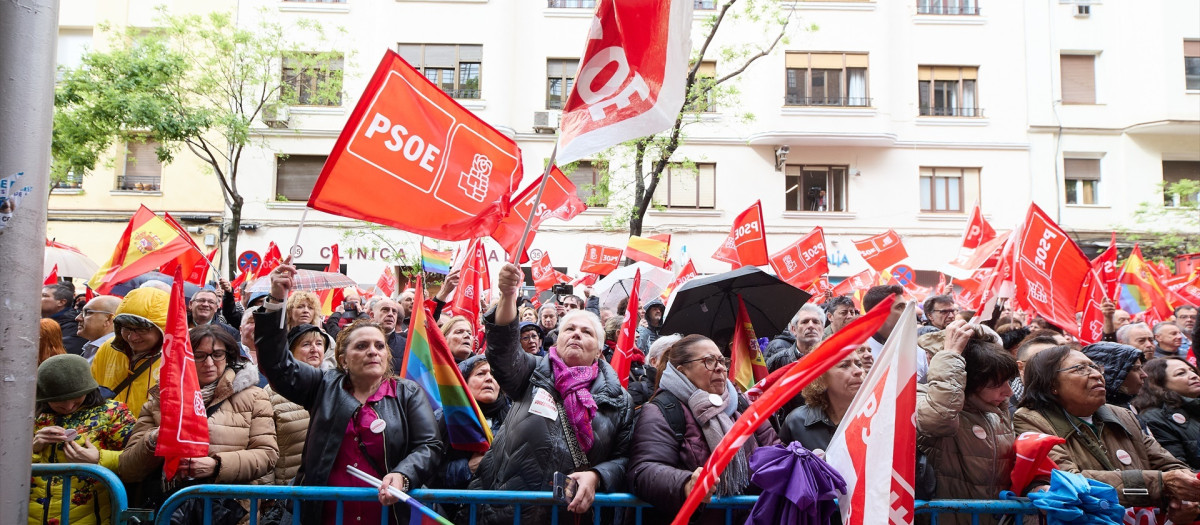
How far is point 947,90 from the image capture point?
21875mm

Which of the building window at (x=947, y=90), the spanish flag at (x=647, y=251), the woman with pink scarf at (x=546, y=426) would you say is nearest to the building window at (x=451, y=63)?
the spanish flag at (x=647, y=251)

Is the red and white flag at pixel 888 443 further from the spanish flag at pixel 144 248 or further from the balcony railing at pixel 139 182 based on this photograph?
the balcony railing at pixel 139 182

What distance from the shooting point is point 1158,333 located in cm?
700

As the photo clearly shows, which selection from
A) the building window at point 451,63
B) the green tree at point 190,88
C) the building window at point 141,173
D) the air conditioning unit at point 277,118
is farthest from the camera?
the building window at point 451,63

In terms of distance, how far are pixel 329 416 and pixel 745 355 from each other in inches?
116

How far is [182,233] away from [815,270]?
8.30 m

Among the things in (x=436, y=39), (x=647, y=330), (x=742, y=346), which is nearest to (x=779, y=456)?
(x=742, y=346)

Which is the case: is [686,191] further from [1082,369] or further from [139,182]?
[1082,369]

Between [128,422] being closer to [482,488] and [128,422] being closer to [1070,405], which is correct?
[482,488]

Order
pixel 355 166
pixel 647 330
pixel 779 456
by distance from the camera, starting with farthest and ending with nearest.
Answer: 1. pixel 647 330
2. pixel 355 166
3. pixel 779 456

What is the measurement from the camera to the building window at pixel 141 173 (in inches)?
823

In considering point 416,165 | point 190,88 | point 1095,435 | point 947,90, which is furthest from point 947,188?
point 416,165

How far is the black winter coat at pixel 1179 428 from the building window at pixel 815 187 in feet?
57.1

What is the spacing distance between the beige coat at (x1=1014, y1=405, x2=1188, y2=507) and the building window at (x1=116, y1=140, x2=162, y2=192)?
2279cm
